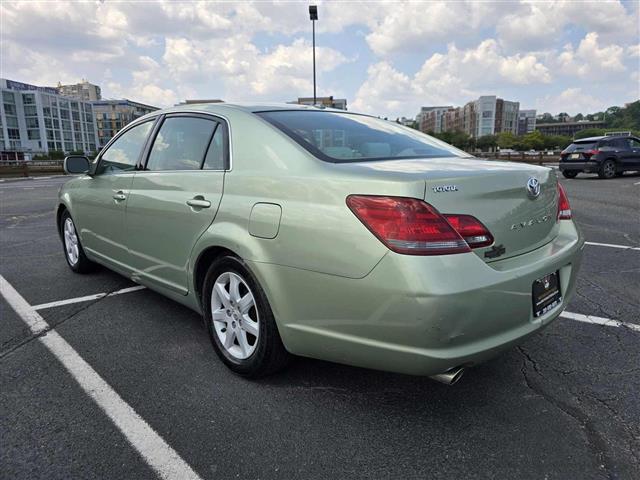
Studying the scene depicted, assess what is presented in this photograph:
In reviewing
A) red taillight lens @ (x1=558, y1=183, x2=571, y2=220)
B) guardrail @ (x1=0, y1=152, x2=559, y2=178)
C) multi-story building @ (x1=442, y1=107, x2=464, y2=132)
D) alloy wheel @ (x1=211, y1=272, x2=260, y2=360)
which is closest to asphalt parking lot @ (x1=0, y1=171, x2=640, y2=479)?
alloy wheel @ (x1=211, y1=272, x2=260, y2=360)

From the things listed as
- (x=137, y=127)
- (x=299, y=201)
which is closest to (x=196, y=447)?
(x=299, y=201)

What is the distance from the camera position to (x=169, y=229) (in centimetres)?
312

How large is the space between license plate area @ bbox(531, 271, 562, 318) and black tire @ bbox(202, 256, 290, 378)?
4.23 feet

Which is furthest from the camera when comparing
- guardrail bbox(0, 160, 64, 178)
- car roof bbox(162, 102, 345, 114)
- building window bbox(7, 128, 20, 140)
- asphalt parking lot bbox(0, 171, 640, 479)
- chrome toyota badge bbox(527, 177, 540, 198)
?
building window bbox(7, 128, 20, 140)

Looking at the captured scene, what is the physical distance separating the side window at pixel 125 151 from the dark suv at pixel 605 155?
55.9ft

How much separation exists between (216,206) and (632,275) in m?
4.27

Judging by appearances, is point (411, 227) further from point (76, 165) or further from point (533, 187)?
point (76, 165)

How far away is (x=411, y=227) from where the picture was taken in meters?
1.95

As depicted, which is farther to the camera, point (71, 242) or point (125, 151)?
point (71, 242)

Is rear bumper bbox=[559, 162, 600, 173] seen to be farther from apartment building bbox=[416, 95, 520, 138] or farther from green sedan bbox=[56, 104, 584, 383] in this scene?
apartment building bbox=[416, 95, 520, 138]

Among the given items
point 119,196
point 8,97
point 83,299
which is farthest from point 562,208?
point 8,97

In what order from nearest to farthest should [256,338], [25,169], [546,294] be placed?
1. [546,294]
2. [256,338]
3. [25,169]

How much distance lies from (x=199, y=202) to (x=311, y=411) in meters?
1.37

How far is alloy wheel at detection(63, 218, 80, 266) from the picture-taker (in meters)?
4.93
